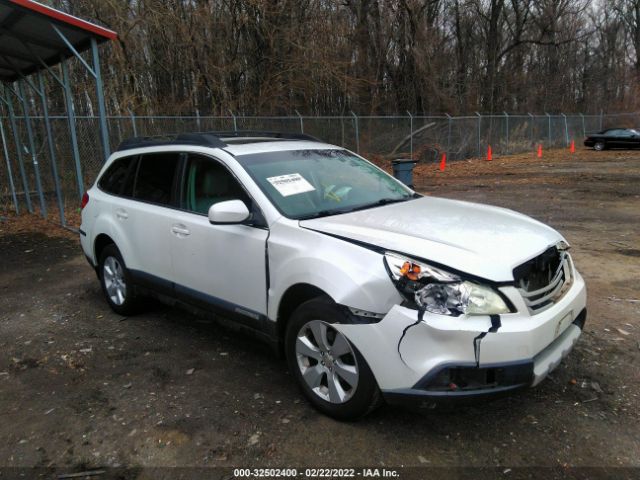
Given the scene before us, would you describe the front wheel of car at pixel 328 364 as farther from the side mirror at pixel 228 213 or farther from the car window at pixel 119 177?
the car window at pixel 119 177

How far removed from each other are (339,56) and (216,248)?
16.3 meters

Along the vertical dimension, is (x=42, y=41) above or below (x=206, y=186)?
above

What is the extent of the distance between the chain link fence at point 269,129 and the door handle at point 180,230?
5.63 m

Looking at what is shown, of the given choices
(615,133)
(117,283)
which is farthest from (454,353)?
(615,133)

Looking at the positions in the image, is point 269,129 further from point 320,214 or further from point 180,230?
point 320,214

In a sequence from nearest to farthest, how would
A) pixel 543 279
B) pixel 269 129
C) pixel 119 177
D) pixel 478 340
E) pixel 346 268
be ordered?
pixel 478 340
pixel 346 268
pixel 543 279
pixel 119 177
pixel 269 129

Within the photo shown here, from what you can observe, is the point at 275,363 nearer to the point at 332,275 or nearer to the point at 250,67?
the point at 332,275

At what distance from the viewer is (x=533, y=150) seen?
2731 cm

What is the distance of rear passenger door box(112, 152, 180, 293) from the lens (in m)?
4.18

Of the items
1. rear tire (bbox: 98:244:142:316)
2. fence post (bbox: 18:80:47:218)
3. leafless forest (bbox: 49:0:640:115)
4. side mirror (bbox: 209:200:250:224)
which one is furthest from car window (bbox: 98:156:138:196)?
leafless forest (bbox: 49:0:640:115)

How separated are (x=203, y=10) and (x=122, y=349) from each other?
13.1m

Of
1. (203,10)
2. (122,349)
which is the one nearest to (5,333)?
(122,349)

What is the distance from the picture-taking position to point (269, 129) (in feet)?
51.1

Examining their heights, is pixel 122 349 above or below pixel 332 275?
below
